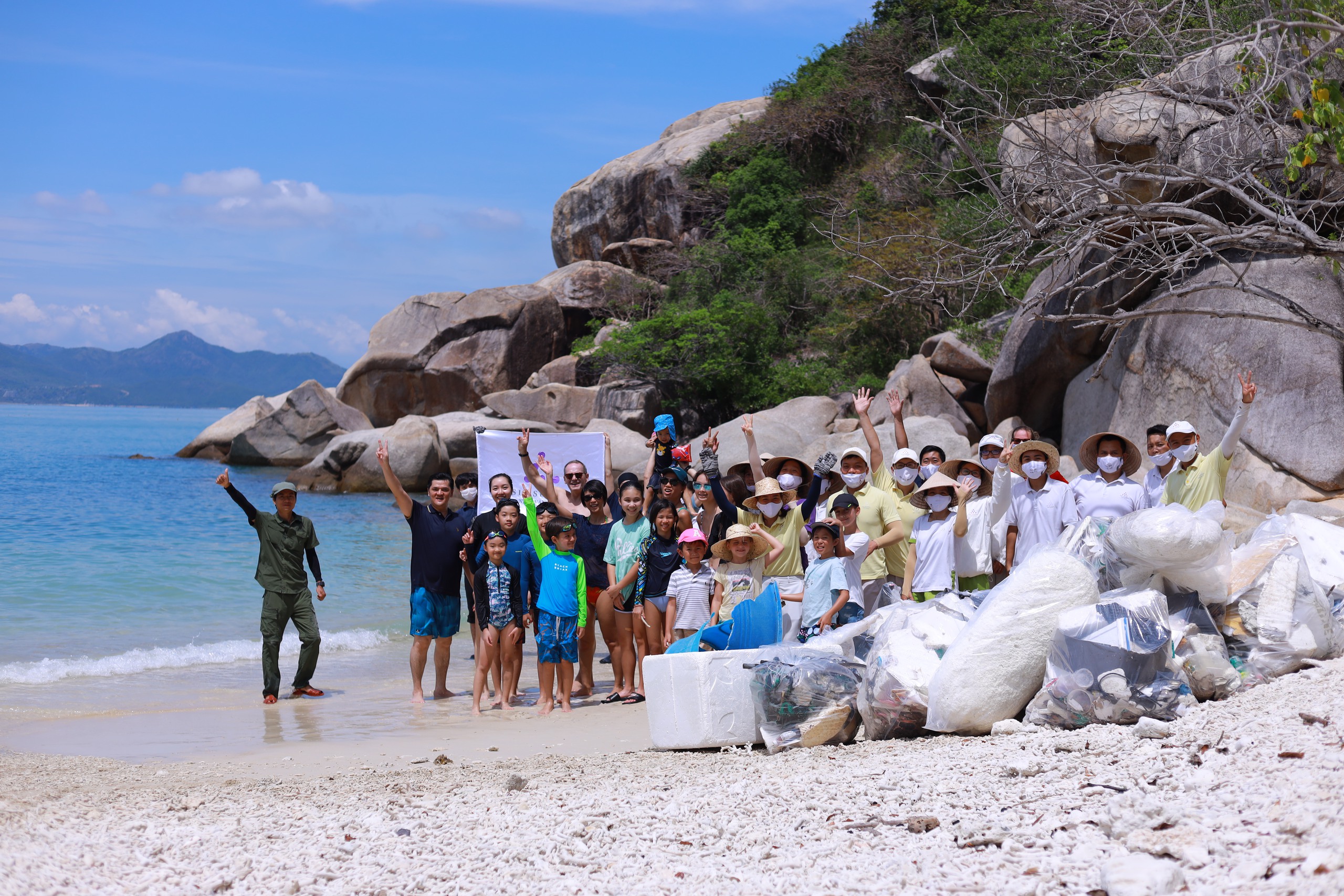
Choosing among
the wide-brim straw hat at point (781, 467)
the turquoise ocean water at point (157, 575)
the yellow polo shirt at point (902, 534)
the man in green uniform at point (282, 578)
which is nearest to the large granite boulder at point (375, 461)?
the turquoise ocean water at point (157, 575)

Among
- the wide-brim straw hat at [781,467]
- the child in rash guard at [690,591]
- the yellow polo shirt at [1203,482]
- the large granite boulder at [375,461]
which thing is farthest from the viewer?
the large granite boulder at [375,461]

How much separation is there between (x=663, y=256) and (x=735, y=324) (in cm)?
818

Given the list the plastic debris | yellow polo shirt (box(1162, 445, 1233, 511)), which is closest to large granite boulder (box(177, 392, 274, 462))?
yellow polo shirt (box(1162, 445, 1233, 511))

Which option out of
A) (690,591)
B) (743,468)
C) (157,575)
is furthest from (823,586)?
(157,575)

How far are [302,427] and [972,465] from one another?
1086 inches

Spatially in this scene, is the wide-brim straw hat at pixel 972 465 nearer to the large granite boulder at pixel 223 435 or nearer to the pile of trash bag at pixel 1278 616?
the pile of trash bag at pixel 1278 616

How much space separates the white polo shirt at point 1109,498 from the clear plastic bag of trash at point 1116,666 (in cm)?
205

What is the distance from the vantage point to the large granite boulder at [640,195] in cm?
3350

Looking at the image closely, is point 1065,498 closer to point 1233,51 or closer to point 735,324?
point 1233,51

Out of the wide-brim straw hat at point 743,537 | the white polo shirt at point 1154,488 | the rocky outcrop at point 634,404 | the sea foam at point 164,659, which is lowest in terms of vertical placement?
the sea foam at point 164,659

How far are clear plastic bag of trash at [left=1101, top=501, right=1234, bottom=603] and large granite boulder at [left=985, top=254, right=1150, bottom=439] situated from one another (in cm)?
872

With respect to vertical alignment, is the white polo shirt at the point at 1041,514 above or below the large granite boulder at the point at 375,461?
below

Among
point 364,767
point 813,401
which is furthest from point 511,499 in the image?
point 813,401

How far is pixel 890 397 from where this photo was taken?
7.66m
